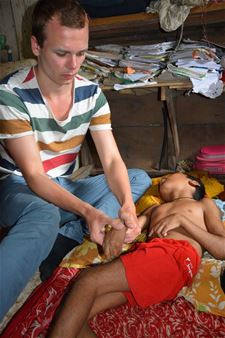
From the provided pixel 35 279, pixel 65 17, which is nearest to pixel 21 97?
pixel 65 17

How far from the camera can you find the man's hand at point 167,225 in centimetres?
169

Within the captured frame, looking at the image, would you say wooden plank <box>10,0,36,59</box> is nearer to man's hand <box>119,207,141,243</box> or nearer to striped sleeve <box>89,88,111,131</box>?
striped sleeve <box>89,88,111,131</box>

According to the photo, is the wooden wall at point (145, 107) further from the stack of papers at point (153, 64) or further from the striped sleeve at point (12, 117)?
the striped sleeve at point (12, 117)

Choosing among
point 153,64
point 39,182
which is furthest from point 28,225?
point 153,64

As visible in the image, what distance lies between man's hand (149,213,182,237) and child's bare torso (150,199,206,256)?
28 mm

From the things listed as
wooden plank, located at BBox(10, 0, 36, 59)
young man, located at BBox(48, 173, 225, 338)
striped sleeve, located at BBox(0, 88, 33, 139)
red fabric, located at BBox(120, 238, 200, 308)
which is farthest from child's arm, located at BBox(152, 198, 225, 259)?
wooden plank, located at BBox(10, 0, 36, 59)

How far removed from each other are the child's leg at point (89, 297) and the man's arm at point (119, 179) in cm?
21

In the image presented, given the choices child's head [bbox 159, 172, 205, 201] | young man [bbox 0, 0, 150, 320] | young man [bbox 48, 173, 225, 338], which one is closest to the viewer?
young man [bbox 0, 0, 150, 320]

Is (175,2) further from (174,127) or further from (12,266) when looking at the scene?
(12,266)

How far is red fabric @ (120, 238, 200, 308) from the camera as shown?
1.45 m

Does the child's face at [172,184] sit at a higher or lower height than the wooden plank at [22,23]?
lower

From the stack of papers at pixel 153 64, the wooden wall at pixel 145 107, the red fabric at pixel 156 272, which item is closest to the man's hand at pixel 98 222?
the red fabric at pixel 156 272

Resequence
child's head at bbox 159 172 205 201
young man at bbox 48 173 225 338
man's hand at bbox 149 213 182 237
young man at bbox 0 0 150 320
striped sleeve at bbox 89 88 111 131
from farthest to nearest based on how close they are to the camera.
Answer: child's head at bbox 159 172 205 201, striped sleeve at bbox 89 88 111 131, man's hand at bbox 149 213 182 237, young man at bbox 48 173 225 338, young man at bbox 0 0 150 320

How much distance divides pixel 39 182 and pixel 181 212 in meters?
0.79
